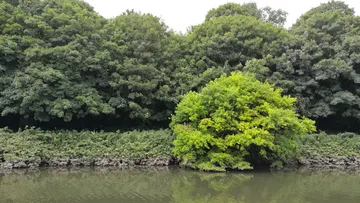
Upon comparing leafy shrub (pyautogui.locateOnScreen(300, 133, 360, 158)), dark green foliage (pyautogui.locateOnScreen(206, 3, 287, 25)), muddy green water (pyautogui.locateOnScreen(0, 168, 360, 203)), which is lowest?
muddy green water (pyautogui.locateOnScreen(0, 168, 360, 203))

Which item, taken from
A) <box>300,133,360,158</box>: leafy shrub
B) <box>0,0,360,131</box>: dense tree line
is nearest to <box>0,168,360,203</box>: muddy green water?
<box>300,133,360,158</box>: leafy shrub

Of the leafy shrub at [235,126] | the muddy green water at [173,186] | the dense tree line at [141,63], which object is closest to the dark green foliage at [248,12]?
the dense tree line at [141,63]

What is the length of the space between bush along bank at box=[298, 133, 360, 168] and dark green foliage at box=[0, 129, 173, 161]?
7220 mm

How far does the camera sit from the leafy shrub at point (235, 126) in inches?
582

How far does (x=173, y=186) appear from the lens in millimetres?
12438

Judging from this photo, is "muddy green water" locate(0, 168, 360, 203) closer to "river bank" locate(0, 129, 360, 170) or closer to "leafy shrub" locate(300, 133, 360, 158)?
"river bank" locate(0, 129, 360, 170)

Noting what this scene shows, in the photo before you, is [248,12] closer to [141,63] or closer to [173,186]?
[141,63]

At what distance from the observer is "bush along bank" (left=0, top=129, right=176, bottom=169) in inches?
621

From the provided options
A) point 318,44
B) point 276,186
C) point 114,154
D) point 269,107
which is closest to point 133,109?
point 114,154

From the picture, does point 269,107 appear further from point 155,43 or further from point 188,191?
point 155,43

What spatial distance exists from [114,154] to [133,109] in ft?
11.4

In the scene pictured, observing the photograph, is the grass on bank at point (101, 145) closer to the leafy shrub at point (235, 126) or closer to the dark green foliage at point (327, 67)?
the leafy shrub at point (235, 126)

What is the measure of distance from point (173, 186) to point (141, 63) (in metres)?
9.50

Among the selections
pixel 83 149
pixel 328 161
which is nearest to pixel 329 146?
pixel 328 161
